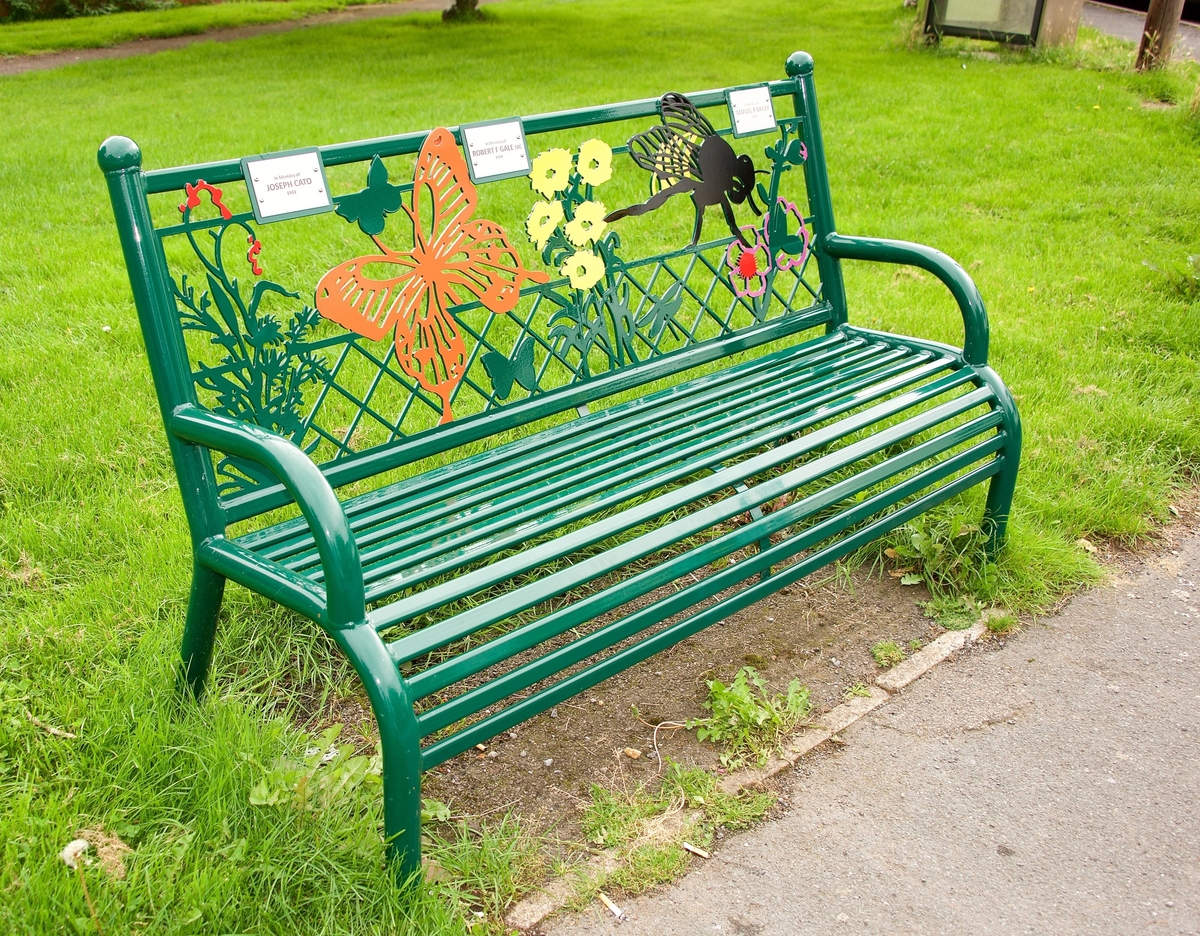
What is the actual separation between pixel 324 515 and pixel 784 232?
2.14 meters

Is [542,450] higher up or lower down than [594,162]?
lower down

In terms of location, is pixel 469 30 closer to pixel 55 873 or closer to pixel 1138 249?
pixel 1138 249

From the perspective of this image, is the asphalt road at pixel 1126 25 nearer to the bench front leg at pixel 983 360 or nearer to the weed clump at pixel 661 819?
the bench front leg at pixel 983 360

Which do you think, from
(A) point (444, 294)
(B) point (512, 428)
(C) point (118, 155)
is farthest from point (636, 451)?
(C) point (118, 155)

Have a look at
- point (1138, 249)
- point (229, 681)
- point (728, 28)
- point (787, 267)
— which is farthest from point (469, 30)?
point (229, 681)

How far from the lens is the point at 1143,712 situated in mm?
2816

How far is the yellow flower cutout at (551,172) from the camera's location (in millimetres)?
2801

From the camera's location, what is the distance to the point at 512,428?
9.64ft

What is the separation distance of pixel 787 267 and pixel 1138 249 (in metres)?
3.19

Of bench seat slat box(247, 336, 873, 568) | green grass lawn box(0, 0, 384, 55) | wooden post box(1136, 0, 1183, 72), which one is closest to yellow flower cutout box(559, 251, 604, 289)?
bench seat slat box(247, 336, 873, 568)

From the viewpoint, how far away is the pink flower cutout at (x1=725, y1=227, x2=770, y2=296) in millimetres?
3371

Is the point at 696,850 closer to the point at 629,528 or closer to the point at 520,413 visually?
the point at 629,528

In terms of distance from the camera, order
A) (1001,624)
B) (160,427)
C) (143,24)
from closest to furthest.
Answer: (1001,624)
(160,427)
(143,24)

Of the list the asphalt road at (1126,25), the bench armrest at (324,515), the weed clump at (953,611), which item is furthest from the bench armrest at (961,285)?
the asphalt road at (1126,25)
